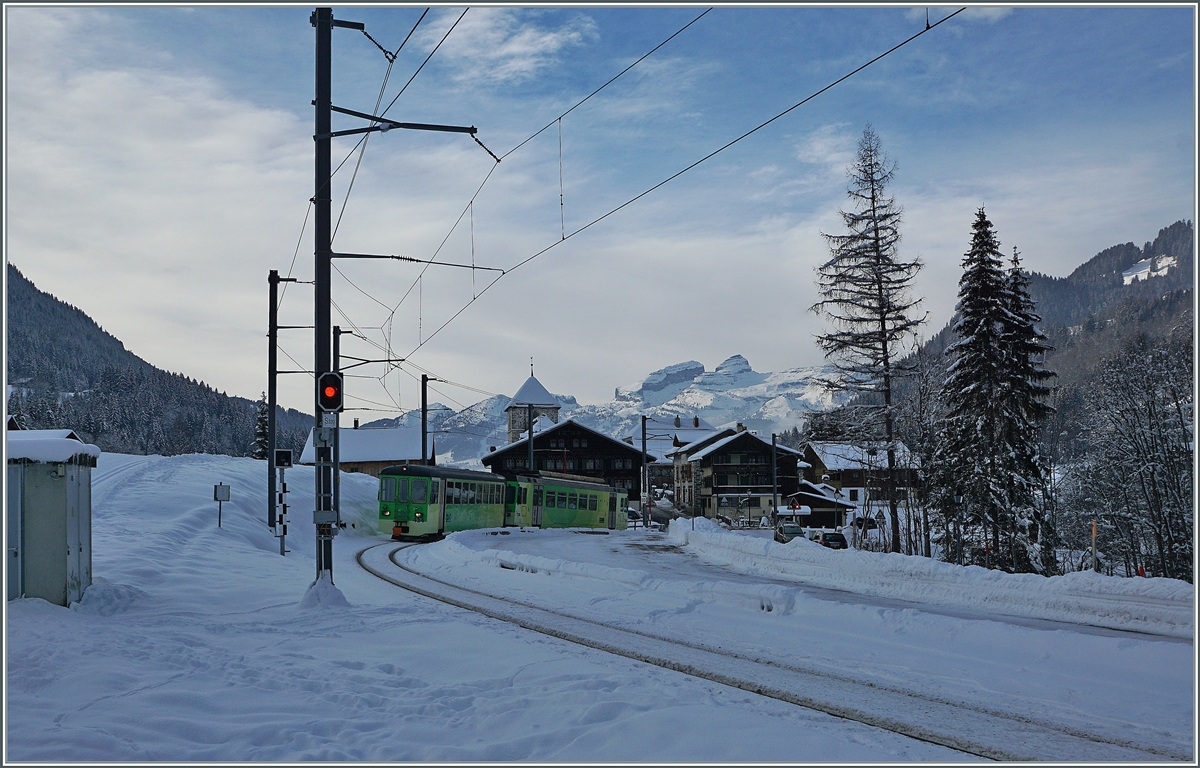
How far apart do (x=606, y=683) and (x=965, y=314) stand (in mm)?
26761

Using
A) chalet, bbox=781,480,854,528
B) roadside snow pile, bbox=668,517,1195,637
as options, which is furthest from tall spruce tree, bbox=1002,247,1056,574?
chalet, bbox=781,480,854,528

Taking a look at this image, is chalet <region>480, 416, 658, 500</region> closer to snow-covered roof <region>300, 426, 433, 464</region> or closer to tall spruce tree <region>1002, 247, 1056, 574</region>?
snow-covered roof <region>300, 426, 433, 464</region>

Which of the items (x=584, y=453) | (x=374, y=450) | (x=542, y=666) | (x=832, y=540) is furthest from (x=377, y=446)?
(x=542, y=666)

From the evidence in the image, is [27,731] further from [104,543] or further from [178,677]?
[104,543]

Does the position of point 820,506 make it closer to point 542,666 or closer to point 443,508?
point 443,508

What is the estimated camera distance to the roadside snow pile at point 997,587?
11406mm

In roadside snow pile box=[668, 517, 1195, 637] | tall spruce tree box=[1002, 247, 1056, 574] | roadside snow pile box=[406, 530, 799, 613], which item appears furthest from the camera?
tall spruce tree box=[1002, 247, 1056, 574]

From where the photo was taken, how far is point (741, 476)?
83.9m

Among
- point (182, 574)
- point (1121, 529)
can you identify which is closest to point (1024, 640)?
point (182, 574)

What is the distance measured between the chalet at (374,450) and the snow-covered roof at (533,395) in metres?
37.7

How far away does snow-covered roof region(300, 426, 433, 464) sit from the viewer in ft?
303

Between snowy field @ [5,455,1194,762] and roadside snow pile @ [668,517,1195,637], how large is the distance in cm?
4

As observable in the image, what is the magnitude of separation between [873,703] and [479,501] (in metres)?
31.2

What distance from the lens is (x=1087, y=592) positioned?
1246 centimetres
